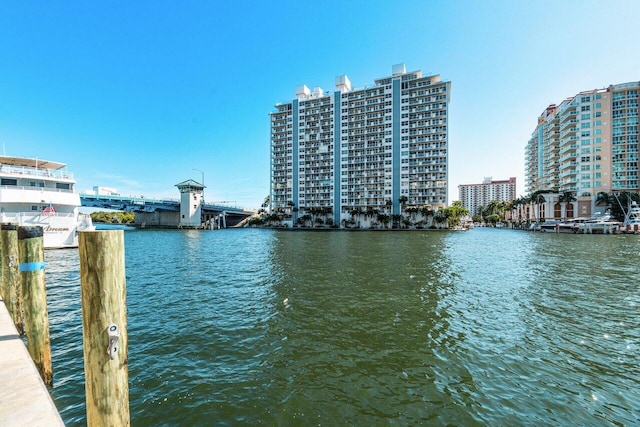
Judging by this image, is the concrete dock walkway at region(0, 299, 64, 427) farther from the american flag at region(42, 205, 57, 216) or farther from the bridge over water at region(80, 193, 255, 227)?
the bridge over water at region(80, 193, 255, 227)

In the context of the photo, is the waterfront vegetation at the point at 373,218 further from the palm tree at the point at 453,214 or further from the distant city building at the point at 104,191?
the distant city building at the point at 104,191

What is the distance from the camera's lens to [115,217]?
160375mm

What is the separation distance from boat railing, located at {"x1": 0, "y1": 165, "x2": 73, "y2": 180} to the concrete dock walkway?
114 feet

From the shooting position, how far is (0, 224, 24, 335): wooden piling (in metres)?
8.41

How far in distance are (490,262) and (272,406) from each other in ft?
85.9

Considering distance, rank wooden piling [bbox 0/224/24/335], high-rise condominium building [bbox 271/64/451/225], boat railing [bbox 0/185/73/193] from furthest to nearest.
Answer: high-rise condominium building [bbox 271/64/451/225], boat railing [bbox 0/185/73/193], wooden piling [bbox 0/224/24/335]

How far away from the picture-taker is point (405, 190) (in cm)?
10069

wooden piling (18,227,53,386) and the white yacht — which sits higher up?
the white yacht

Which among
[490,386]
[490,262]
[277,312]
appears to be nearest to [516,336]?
[490,386]

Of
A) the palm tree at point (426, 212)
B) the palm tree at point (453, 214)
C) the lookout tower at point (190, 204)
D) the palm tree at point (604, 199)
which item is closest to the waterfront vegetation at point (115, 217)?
the lookout tower at point (190, 204)

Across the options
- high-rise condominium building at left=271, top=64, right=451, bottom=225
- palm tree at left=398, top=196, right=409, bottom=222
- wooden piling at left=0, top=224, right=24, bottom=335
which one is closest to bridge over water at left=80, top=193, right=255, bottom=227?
high-rise condominium building at left=271, top=64, right=451, bottom=225

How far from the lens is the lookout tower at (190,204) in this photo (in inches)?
3937

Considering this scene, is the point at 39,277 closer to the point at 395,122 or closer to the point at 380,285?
the point at 380,285

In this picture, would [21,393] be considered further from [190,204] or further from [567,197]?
[567,197]
